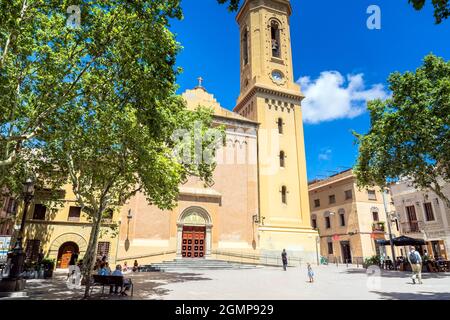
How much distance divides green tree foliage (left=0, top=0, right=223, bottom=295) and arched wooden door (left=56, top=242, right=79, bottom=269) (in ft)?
42.1

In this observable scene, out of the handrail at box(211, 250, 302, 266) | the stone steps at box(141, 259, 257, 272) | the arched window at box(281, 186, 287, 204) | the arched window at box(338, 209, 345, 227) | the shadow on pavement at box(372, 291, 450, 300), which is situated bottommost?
the shadow on pavement at box(372, 291, 450, 300)

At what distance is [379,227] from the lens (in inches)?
1443

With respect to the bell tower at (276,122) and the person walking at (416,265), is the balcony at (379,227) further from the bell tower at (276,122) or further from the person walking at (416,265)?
the person walking at (416,265)

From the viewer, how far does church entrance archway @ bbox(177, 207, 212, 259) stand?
26.0 metres

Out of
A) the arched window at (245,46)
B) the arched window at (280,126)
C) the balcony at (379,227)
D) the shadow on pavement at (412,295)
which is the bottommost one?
the shadow on pavement at (412,295)

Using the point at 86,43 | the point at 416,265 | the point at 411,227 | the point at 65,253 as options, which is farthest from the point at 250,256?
the point at 86,43

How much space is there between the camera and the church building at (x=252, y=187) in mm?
25500

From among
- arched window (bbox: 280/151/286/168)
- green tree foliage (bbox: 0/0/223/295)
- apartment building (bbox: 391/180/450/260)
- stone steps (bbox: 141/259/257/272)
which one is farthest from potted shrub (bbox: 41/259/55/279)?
apartment building (bbox: 391/180/450/260)

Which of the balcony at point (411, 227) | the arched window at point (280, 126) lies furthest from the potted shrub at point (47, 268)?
the balcony at point (411, 227)

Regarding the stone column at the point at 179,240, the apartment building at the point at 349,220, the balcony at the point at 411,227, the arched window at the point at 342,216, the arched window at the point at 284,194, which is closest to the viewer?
the stone column at the point at 179,240

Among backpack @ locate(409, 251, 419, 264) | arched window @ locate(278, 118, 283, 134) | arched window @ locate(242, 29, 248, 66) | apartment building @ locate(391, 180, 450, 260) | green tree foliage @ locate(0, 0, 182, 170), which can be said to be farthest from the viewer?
arched window @ locate(242, 29, 248, 66)

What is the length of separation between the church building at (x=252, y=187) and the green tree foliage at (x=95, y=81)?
10289 mm

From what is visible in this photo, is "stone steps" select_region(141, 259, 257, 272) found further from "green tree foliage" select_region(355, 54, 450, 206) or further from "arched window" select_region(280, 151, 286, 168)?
"green tree foliage" select_region(355, 54, 450, 206)

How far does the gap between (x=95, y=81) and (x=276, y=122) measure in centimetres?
2367
